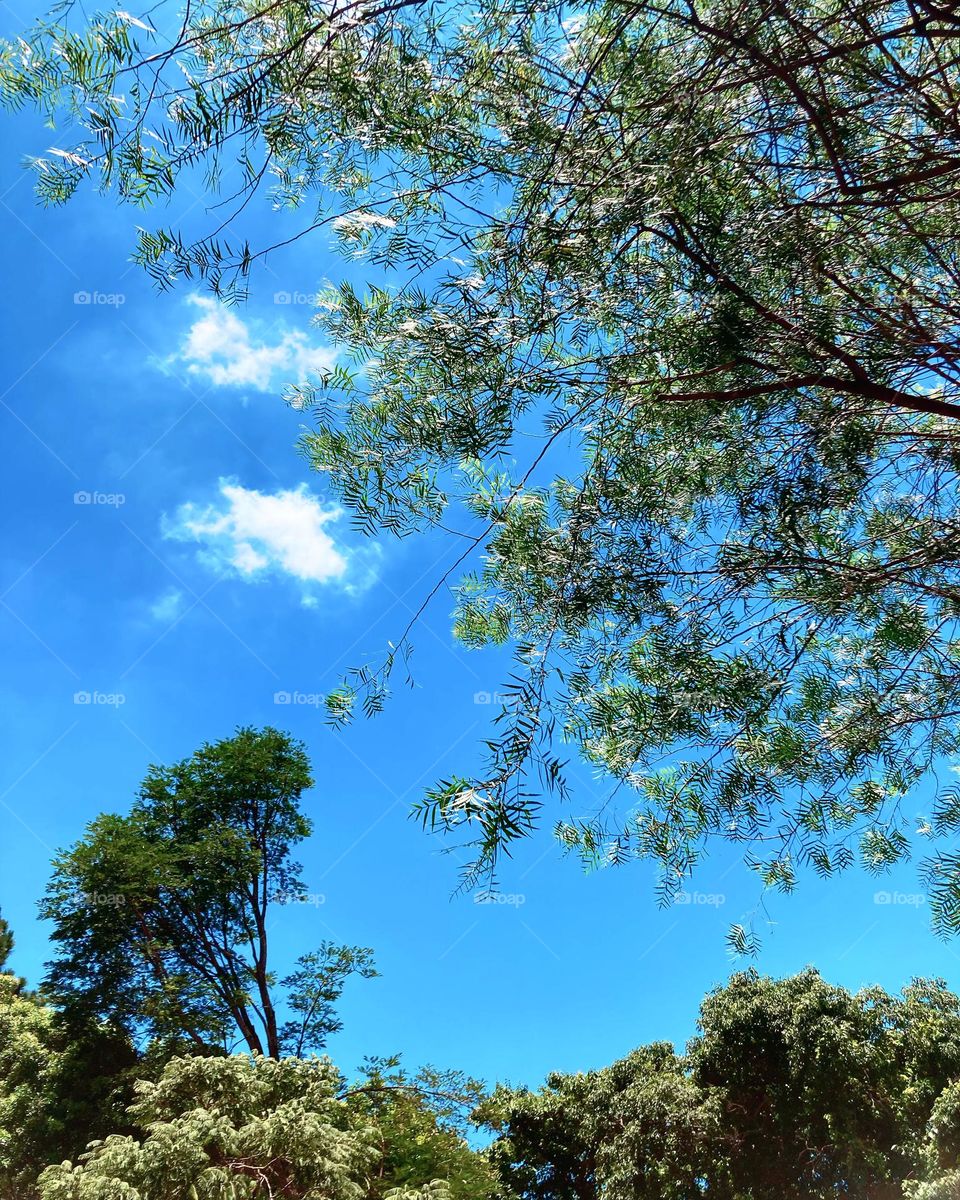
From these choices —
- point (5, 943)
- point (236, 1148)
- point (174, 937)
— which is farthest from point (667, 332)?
point (5, 943)

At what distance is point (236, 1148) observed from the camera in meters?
5.29

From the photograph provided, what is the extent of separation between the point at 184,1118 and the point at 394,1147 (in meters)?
2.80

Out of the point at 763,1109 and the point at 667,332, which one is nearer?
the point at 667,332

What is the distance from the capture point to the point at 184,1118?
5.22 metres

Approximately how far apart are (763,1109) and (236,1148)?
28.1 ft

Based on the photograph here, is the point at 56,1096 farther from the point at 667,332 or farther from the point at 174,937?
the point at 667,332

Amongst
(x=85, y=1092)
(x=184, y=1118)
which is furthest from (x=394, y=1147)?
(x=85, y=1092)

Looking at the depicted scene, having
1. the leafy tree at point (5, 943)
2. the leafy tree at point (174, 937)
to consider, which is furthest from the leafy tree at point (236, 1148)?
the leafy tree at point (5, 943)

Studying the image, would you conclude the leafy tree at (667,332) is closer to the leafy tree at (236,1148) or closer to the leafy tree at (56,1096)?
the leafy tree at (236,1148)

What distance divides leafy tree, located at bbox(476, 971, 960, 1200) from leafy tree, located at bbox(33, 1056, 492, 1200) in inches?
170

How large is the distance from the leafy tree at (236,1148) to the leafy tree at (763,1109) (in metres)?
4.32

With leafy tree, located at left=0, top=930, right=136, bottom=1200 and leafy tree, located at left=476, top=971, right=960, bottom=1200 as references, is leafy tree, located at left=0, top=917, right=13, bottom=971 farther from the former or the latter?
leafy tree, located at left=476, top=971, right=960, bottom=1200

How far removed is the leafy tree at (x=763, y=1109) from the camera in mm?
9820

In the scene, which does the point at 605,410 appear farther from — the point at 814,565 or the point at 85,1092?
the point at 85,1092
